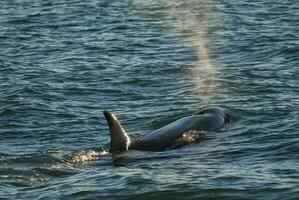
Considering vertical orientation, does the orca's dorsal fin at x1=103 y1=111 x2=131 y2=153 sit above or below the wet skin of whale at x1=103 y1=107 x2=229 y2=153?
above

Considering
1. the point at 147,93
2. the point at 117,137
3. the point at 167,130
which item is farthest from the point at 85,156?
the point at 147,93

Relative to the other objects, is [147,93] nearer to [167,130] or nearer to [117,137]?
[167,130]

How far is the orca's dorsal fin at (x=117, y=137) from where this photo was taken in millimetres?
14807

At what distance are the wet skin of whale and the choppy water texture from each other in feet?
0.98

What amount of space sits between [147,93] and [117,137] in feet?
19.7

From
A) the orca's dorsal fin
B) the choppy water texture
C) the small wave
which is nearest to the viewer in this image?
the choppy water texture

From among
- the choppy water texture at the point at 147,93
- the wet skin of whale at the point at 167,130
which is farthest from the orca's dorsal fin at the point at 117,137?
the choppy water texture at the point at 147,93

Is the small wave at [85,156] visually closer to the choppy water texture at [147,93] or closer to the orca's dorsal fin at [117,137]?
the choppy water texture at [147,93]

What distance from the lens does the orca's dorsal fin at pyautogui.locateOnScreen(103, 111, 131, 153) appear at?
14807mm

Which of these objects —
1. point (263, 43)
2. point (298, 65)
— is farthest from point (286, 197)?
point (263, 43)

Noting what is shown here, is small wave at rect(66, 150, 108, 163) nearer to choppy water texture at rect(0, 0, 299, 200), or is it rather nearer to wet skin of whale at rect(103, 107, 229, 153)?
choppy water texture at rect(0, 0, 299, 200)

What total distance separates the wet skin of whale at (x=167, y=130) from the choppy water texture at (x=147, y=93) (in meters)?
0.30

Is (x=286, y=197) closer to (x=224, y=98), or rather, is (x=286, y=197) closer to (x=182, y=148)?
(x=182, y=148)

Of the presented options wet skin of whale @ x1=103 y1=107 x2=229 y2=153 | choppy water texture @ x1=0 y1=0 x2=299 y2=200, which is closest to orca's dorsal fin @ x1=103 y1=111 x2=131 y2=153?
wet skin of whale @ x1=103 y1=107 x2=229 y2=153
